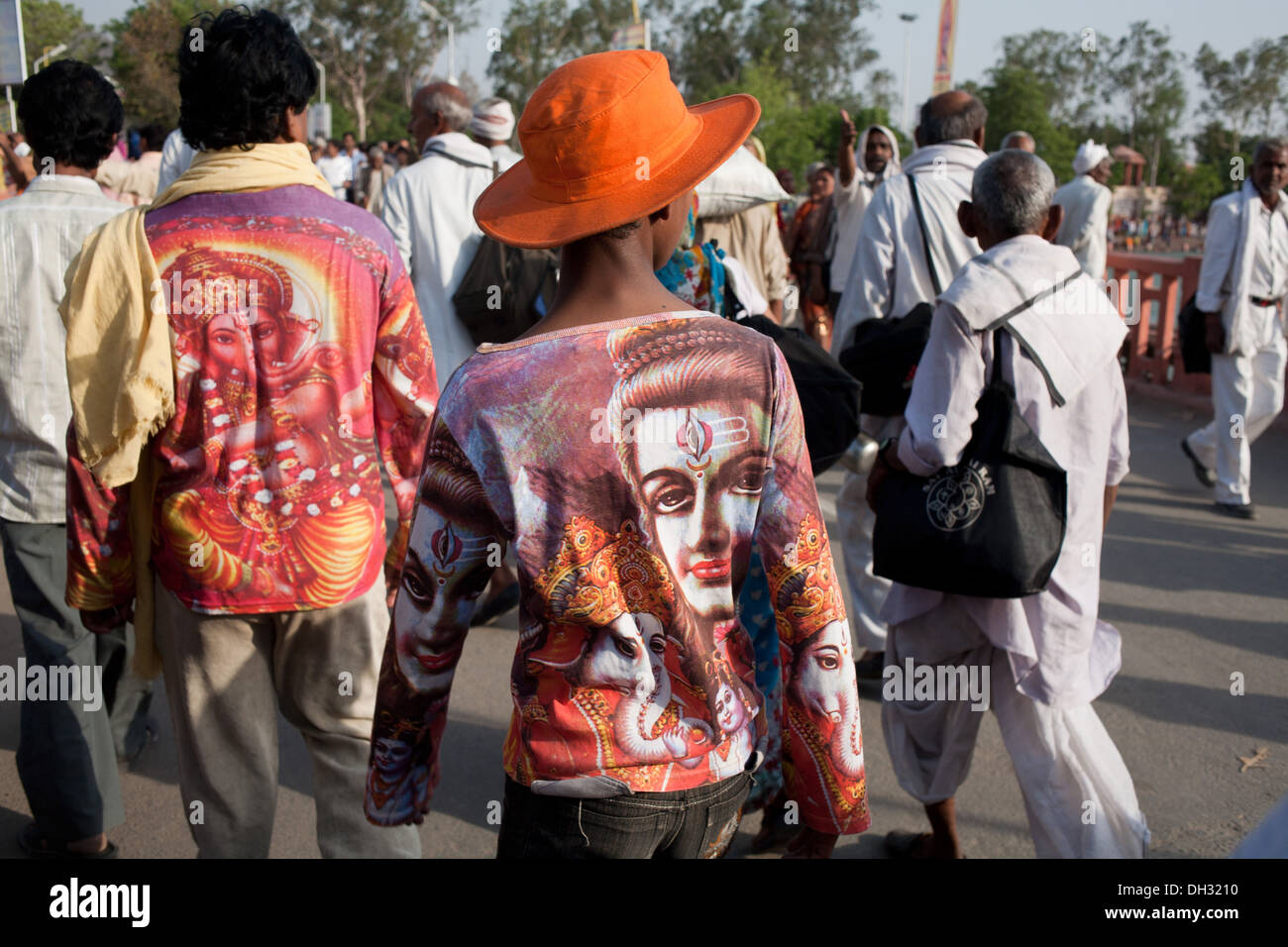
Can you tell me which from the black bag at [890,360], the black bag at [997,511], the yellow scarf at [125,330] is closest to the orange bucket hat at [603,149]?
the yellow scarf at [125,330]

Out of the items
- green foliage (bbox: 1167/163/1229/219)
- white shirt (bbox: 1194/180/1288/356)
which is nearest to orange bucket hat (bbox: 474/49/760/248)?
white shirt (bbox: 1194/180/1288/356)

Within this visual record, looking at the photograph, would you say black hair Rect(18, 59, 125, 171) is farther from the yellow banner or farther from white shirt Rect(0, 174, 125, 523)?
the yellow banner

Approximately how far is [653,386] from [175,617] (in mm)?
1411

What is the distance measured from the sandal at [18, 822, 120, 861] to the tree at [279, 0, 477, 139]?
59694 millimetres

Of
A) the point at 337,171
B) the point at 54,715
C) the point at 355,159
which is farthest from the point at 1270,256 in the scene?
the point at 355,159

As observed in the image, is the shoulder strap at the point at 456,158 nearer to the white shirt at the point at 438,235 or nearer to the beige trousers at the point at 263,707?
the white shirt at the point at 438,235

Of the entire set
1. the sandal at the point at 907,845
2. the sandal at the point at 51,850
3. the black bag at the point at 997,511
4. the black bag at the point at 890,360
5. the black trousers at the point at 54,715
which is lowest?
the sandal at the point at 51,850

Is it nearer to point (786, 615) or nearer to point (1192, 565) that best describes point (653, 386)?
point (786, 615)

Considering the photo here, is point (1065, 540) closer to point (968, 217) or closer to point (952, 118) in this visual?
point (968, 217)

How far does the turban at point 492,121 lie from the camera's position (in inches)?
204

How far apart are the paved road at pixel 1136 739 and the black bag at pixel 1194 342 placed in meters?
1.34

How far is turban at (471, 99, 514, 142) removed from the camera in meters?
5.18

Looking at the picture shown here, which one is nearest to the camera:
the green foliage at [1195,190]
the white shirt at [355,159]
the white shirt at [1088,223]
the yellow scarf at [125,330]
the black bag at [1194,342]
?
the yellow scarf at [125,330]

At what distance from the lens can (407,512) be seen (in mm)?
2465
